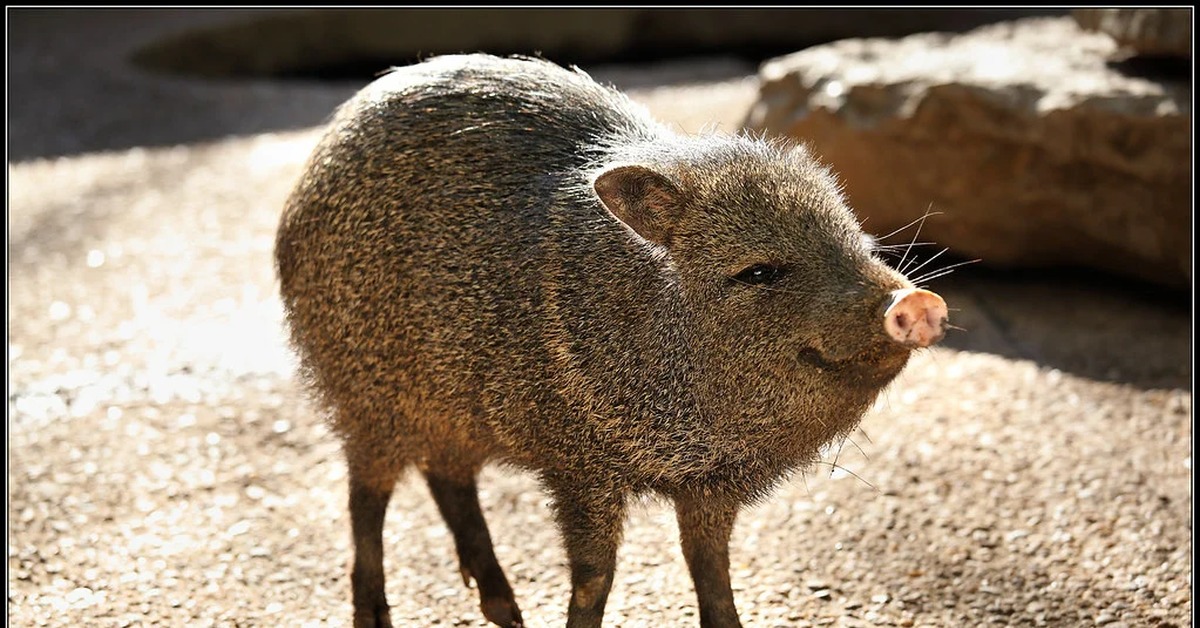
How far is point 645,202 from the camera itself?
218 centimetres

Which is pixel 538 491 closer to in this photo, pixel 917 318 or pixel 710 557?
pixel 710 557

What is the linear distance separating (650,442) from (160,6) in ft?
25.2

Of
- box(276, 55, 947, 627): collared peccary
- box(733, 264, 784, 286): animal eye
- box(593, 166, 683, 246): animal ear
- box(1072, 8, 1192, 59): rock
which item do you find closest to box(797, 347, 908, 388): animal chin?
box(276, 55, 947, 627): collared peccary

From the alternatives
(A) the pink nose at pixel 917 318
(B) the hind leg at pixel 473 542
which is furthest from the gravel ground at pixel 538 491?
(A) the pink nose at pixel 917 318

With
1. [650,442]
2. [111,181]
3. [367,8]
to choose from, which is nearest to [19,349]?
[111,181]

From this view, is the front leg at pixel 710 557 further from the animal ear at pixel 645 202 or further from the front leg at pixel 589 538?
the animal ear at pixel 645 202

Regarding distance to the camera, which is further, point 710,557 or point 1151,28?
point 1151,28

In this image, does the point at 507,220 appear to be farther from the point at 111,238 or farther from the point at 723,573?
the point at 111,238

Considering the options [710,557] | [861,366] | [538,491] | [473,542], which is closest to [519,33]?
[538,491]

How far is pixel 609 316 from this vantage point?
226 cm

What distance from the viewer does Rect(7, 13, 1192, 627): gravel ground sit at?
286 cm

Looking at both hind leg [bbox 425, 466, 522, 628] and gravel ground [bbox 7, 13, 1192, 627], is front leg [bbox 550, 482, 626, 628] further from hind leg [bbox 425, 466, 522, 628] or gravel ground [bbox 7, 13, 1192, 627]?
hind leg [bbox 425, 466, 522, 628]

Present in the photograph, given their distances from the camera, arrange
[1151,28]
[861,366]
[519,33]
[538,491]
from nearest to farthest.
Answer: [861,366] → [538,491] → [1151,28] → [519,33]

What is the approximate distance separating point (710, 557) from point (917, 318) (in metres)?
0.77
